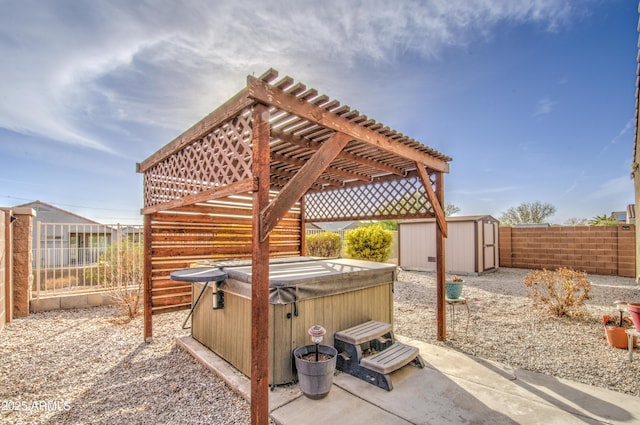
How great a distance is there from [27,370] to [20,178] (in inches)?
783

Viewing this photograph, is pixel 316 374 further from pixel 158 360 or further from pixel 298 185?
pixel 158 360

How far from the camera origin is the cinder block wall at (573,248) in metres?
8.69

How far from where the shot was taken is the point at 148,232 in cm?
399

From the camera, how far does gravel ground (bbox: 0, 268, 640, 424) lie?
2.30 metres

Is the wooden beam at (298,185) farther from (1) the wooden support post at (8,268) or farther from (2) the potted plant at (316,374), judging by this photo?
(1) the wooden support post at (8,268)

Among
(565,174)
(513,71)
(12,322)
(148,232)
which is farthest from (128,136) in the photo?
(565,174)

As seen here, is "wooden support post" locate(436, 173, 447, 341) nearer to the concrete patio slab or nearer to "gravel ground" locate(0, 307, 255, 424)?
the concrete patio slab

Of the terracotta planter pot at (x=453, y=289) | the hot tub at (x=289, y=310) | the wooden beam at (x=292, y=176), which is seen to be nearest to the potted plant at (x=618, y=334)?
the terracotta planter pot at (x=453, y=289)

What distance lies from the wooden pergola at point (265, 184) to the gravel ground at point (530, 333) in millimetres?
584

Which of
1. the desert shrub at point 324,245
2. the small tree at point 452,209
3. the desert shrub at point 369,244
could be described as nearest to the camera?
the desert shrub at point 369,244

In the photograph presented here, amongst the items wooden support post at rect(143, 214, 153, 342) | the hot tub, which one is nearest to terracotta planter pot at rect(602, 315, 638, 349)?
the hot tub

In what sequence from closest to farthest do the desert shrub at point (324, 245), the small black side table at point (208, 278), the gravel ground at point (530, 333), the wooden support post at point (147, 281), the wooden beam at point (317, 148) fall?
the small black side table at point (208, 278) < the gravel ground at point (530, 333) < the wooden beam at point (317, 148) < the wooden support post at point (147, 281) < the desert shrub at point (324, 245)

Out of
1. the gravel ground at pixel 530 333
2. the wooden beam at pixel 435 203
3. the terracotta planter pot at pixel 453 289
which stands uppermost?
the wooden beam at pixel 435 203

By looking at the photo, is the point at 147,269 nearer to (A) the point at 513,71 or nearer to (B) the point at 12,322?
(B) the point at 12,322
